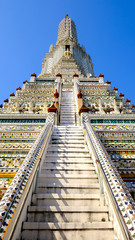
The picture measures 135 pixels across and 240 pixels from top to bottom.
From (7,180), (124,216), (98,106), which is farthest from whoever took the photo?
(98,106)

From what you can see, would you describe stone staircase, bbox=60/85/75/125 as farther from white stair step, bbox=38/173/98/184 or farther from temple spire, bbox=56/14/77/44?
temple spire, bbox=56/14/77/44

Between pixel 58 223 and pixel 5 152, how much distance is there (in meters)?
3.29

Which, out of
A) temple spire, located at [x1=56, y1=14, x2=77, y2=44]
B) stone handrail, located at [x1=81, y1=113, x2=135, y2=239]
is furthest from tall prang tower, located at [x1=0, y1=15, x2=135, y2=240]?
temple spire, located at [x1=56, y1=14, x2=77, y2=44]

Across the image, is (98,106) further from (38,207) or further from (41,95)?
(38,207)

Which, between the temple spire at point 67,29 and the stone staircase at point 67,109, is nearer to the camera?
the stone staircase at point 67,109

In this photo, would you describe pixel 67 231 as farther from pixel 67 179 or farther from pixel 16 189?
pixel 67 179

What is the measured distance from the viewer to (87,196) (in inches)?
141

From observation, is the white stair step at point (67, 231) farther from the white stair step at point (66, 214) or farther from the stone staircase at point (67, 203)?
the white stair step at point (66, 214)

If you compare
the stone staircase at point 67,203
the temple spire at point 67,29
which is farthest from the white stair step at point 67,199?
the temple spire at point 67,29

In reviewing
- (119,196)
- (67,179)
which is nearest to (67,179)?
(67,179)

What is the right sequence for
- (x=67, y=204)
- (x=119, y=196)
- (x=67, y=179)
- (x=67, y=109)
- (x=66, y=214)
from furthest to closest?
(x=67, y=109)
(x=67, y=179)
(x=67, y=204)
(x=66, y=214)
(x=119, y=196)

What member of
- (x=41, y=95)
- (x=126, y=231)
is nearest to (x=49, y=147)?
(x=126, y=231)

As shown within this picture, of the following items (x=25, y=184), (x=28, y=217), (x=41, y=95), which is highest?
(x=41, y=95)

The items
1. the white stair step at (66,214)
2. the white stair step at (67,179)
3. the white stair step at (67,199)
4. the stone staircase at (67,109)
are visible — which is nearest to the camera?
the white stair step at (66,214)
